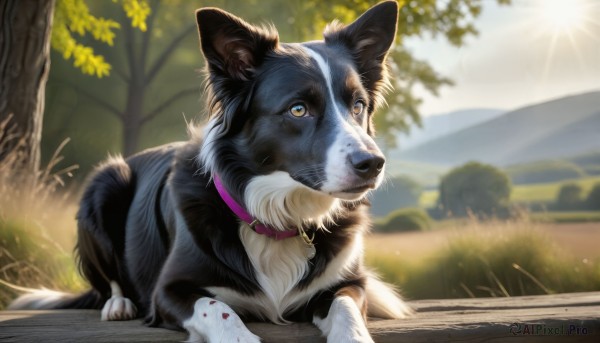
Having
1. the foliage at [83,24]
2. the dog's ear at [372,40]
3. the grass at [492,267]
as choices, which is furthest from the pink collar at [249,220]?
the foliage at [83,24]

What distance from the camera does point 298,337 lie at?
2.78 m

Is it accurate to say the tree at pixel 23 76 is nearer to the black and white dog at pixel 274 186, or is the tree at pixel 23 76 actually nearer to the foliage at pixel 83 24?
the foliage at pixel 83 24

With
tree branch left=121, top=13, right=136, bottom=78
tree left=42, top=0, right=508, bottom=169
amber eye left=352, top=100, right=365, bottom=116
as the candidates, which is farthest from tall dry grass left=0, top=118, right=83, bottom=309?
tree branch left=121, top=13, right=136, bottom=78

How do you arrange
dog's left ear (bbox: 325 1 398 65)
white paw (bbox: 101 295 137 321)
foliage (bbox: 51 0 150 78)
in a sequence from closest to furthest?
dog's left ear (bbox: 325 1 398 65), white paw (bbox: 101 295 137 321), foliage (bbox: 51 0 150 78)

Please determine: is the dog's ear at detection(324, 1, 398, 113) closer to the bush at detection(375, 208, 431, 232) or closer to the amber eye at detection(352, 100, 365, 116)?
the amber eye at detection(352, 100, 365, 116)

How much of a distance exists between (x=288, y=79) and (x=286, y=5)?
37.5 feet

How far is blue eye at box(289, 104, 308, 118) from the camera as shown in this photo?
2.88m

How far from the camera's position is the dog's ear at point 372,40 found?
3.33 metres

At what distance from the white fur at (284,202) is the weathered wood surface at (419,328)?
20.5 inches

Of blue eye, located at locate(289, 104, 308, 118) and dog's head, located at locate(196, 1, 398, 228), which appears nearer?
dog's head, located at locate(196, 1, 398, 228)

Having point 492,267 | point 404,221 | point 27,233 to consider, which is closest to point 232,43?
point 27,233

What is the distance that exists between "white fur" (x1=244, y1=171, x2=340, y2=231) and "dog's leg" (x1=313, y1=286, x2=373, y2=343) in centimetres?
39

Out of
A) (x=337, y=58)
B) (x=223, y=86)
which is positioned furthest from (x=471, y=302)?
(x=223, y=86)

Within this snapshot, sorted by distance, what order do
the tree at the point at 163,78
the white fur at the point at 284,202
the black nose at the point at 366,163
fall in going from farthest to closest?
1. the tree at the point at 163,78
2. the white fur at the point at 284,202
3. the black nose at the point at 366,163
